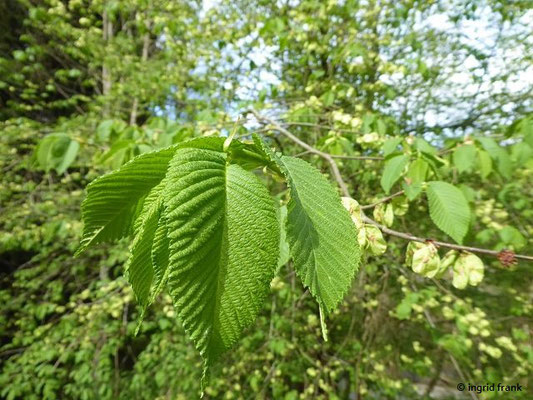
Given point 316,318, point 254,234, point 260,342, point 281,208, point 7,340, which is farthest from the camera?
point 7,340

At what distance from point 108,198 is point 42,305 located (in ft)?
14.6

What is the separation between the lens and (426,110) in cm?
441

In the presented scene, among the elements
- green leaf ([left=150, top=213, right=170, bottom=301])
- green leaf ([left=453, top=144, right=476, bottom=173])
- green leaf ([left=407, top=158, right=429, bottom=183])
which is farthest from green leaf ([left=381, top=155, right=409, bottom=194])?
green leaf ([left=150, top=213, right=170, bottom=301])

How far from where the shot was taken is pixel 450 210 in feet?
3.50

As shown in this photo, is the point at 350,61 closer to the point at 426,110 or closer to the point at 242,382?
the point at 426,110

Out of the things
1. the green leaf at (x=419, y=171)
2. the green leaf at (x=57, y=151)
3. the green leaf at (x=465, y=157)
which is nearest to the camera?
the green leaf at (x=419, y=171)

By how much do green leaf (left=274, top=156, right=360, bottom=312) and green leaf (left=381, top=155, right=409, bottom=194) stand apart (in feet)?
2.91

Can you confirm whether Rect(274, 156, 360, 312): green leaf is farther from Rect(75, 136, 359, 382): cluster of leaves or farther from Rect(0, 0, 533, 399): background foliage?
Rect(0, 0, 533, 399): background foliage

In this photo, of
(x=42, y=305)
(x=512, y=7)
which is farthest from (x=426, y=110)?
(x=42, y=305)

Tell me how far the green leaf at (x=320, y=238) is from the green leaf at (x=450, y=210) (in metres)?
0.71

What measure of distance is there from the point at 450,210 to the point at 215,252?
948 mm

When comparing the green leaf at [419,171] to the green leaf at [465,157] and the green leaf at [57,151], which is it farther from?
the green leaf at [57,151]

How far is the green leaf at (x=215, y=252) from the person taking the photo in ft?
1.23

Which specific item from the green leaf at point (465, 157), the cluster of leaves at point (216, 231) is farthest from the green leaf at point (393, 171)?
the cluster of leaves at point (216, 231)
